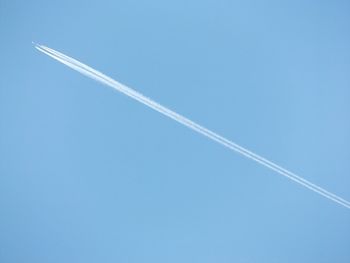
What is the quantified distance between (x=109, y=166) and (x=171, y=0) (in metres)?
2.64

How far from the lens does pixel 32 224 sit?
14.0ft

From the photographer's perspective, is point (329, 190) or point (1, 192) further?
point (329, 190)

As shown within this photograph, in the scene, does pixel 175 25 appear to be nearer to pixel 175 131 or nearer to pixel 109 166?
pixel 175 131

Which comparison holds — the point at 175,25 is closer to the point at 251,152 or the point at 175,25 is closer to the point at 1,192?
the point at 251,152

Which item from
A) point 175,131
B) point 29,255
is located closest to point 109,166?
point 175,131

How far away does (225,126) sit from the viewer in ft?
14.2

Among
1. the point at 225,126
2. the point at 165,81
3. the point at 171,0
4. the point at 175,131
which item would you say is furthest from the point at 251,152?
the point at 171,0

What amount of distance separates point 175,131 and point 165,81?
76cm

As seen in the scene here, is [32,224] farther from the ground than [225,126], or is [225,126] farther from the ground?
[225,126]

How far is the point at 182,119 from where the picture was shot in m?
4.29

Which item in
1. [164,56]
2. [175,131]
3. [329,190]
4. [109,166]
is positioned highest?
[164,56]

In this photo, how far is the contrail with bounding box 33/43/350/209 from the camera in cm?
411

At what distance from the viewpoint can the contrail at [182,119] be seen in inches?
162

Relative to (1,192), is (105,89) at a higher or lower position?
higher
